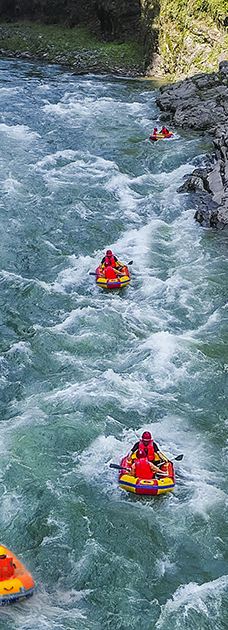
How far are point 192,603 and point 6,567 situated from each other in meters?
3.17

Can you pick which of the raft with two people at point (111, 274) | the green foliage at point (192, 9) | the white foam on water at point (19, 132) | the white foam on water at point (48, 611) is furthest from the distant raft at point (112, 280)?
the green foliage at point (192, 9)

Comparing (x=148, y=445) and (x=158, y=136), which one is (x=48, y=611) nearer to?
(x=148, y=445)

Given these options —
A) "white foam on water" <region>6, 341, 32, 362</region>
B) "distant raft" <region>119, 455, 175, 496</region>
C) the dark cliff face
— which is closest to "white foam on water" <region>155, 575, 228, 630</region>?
"distant raft" <region>119, 455, 175, 496</region>

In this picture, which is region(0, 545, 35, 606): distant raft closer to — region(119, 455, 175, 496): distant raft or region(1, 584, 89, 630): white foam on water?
region(1, 584, 89, 630): white foam on water

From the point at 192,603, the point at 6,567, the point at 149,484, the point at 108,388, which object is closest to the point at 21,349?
the point at 108,388

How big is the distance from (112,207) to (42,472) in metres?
14.7

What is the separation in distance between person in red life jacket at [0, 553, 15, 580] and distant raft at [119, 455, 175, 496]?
3115mm

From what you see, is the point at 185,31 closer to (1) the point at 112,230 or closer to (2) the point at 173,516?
(1) the point at 112,230

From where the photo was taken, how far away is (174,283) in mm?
22078

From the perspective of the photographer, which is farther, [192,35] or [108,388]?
[192,35]

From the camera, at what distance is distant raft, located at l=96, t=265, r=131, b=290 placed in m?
21.6

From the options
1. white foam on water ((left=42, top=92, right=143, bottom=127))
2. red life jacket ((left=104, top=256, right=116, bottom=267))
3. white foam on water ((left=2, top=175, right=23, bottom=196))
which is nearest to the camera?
red life jacket ((left=104, top=256, right=116, bottom=267))

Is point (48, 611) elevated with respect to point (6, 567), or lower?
lower

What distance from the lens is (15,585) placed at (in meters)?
11.9
